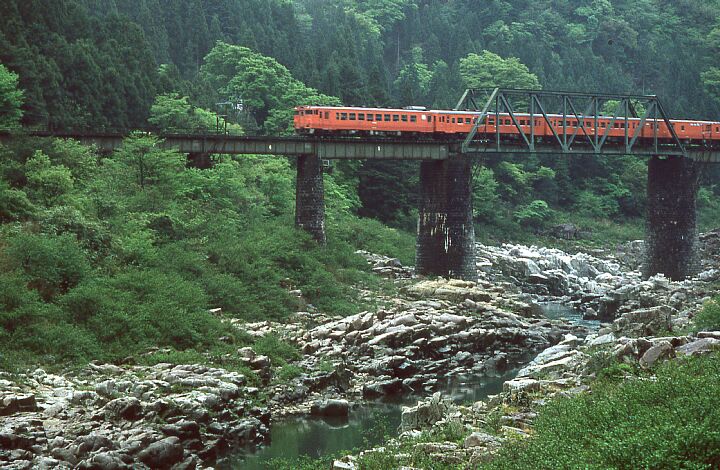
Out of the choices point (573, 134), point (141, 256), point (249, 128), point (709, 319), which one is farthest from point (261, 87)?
point (709, 319)

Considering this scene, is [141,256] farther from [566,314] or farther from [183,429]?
[566,314]

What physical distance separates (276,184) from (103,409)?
4210 centimetres

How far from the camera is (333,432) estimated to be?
35.5 m

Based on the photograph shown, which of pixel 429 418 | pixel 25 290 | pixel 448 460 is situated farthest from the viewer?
pixel 25 290

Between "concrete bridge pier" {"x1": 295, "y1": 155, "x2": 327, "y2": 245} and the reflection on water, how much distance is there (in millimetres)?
22843

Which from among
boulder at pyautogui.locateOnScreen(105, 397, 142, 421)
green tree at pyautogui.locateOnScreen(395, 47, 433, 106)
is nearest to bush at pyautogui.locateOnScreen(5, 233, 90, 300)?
boulder at pyautogui.locateOnScreen(105, 397, 142, 421)

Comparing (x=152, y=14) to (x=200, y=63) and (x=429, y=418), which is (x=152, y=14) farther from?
(x=429, y=418)

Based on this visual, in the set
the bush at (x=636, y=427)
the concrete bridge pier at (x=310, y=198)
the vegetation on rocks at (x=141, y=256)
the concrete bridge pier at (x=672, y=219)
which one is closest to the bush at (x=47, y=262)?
the vegetation on rocks at (x=141, y=256)

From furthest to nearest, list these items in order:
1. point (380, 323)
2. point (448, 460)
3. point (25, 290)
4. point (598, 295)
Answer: point (598, 295) < point (380, 323) < point (25, 290) < point (448, 460)

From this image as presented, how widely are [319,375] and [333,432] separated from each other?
604 centimetres

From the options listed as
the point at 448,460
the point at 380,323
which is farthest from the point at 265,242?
the point at 448,460

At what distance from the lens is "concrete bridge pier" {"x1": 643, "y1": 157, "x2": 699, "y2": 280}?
7500cm

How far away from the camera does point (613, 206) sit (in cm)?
10881

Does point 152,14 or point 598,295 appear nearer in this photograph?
point 598,295
